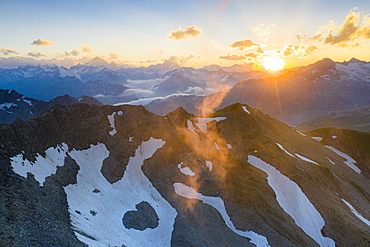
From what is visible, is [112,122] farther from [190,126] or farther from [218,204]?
[218,204]

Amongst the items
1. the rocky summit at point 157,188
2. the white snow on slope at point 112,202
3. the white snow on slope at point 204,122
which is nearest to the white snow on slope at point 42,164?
the rocky summit at point 157,188

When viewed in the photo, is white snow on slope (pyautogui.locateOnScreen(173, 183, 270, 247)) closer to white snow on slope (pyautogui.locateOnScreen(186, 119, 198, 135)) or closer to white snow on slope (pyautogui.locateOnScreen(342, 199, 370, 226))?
white snow on slope (pyautogui.locateOnScreen(186, 119, 198, 135))

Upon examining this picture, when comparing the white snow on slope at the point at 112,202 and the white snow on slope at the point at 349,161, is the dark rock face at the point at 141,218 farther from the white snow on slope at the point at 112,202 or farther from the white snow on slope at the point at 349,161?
the white snow on slope at the point at 349,161

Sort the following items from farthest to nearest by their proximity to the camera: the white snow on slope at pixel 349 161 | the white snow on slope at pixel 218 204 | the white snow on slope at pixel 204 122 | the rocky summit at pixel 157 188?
1. the white snow on slope at pixel 349 161
2. the white snow on slope at pixel 204 122
3. the white snow on slope at pixel 218 204
4. the rocky summit at pixel 157 188

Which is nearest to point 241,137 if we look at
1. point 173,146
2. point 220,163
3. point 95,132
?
point 220,163

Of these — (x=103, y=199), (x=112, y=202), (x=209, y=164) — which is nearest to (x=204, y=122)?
(x=209, y=164)
